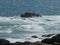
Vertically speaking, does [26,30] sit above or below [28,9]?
above

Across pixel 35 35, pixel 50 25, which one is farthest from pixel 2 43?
pixel 50 25

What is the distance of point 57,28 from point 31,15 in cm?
2284

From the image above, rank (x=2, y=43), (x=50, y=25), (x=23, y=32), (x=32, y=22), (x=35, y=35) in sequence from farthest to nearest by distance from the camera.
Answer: (x=32, y=22) → (x=50, y=25) → (x=23, y=32) → (x=35, y=35) → (x=2, y=43)

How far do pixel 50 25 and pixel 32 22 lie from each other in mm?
6457

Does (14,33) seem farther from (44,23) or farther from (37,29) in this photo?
(44,23)

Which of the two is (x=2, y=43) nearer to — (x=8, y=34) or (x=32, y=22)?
(x=8, y=34)

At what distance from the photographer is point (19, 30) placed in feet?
220

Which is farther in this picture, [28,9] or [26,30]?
[28,9]

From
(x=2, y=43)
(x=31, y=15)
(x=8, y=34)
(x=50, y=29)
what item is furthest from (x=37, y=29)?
(x=2, y=43)

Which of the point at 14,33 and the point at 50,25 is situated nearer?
the point at 14,33

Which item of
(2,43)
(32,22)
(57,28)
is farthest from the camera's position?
(32,22)

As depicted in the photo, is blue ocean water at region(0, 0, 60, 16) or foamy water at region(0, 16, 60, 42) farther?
blue ocean water at region(0, 0, 60, 16)

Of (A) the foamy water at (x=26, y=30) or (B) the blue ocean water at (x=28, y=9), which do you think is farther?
(B) the blue ocean water at (x=28, y=9)

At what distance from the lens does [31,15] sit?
92.1 meters
